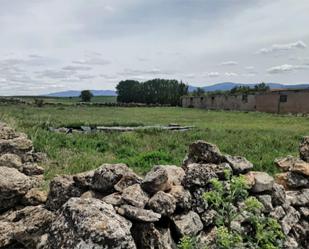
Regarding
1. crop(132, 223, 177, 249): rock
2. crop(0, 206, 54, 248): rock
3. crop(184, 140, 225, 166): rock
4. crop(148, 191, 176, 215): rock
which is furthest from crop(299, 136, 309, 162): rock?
crop(0, 206, 54, 248): rock

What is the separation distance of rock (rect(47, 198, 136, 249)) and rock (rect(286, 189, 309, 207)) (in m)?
3.14

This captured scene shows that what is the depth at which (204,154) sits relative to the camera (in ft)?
18.6

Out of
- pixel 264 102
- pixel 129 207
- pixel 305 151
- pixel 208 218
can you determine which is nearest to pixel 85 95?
pixel 264 102

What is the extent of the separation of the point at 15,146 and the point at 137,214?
4541 millimetres

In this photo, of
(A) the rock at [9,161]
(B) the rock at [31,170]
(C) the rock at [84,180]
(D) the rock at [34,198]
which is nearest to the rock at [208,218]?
(C) the rock at [84,180]

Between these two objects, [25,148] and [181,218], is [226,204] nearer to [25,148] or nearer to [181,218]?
[181,218]

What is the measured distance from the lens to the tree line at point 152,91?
85.1 meters

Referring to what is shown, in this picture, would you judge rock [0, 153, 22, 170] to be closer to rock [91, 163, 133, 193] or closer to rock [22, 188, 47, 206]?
rock [22, 188, 47, 206]

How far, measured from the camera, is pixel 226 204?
4.20 meters

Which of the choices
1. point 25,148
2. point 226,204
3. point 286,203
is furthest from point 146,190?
point 25,148

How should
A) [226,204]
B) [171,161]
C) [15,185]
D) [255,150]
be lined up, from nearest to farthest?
[226,204] → [15,185] → [171,161] → [255,150]

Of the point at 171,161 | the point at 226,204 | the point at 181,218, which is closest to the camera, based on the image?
the point at 226,204

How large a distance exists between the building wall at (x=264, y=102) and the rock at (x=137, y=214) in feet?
117

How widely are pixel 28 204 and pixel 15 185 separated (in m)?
0.30
